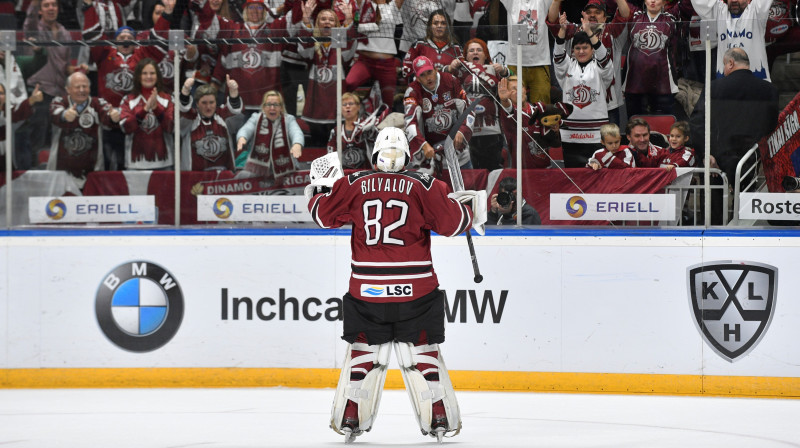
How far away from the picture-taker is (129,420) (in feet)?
16.6

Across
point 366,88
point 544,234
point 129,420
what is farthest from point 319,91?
point 129,420

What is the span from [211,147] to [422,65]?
1.33m

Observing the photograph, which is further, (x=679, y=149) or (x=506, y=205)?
(x=506, y=205)

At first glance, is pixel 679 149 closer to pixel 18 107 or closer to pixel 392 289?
pixel 392 289

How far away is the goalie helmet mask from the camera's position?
14.9ft

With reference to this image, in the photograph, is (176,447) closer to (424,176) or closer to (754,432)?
(424,176)

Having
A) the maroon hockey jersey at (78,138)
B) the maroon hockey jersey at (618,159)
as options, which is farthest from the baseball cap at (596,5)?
the maroon hockey jersey at (78,138)

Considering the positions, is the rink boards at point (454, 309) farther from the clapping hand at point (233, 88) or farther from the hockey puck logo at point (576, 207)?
the clapping hand at point (233, 88)

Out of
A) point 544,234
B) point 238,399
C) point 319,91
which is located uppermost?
point 319,91

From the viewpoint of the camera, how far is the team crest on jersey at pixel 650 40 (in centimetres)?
581

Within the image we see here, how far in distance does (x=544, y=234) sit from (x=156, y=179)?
230 cm

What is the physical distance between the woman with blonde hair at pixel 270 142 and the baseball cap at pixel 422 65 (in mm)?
761

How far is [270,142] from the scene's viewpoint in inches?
242

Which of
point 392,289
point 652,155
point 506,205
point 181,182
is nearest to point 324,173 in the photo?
point 392,289
